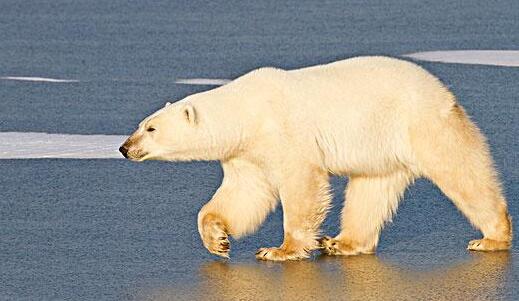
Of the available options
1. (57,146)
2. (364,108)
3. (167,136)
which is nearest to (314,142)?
(364,108)

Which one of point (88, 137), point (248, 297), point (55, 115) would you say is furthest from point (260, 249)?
point (55, 115)

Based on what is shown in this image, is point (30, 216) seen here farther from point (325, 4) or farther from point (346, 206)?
point (325, 4)

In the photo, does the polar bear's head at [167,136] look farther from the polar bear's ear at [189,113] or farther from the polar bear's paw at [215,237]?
the polar bear's paw at [215,237]

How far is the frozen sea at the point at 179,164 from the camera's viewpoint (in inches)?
309

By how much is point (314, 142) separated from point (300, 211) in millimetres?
355

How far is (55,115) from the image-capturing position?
1356 cm

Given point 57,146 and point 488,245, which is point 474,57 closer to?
point 57,146

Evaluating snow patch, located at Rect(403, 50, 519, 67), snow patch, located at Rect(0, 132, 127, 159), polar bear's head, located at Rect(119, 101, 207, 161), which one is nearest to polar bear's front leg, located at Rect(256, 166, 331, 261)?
polar bear's head, located at Rect(119, 101, 207, 161)

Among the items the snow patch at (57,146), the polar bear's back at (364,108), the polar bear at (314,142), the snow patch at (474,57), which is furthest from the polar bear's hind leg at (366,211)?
the snow patch at (474,57)

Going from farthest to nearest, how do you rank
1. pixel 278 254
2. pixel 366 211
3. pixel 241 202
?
pixel 366 211 → pixel 241 202 → pixel 278 254

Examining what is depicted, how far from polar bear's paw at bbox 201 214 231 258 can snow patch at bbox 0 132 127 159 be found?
3.13m

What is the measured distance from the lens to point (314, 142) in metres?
8.46

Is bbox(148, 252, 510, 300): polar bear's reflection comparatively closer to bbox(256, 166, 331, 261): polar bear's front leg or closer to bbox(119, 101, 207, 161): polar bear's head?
bbox(256, 166, 331, 261): polar bear's front leg

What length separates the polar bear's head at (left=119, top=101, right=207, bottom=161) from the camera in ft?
27.8
